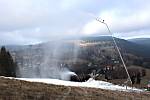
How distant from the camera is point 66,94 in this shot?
27.7 m

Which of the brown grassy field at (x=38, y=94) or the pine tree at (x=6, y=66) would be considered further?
the pine tree at (x=6, y=66)

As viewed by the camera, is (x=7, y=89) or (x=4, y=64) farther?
(x=4, y=64)

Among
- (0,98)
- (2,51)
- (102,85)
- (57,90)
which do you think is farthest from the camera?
(2,51)

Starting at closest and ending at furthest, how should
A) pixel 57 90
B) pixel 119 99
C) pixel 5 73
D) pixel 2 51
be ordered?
pixel 57 90
pixel 119 99
pixel 5 73
pixel 2 51

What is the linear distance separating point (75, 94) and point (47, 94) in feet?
10.0

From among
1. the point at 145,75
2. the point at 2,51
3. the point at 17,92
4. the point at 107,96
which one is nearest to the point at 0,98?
the point at 17,92

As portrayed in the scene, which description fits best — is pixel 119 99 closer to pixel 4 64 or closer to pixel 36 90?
pixel 36 90

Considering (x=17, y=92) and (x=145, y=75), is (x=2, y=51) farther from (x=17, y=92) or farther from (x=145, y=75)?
(x=145, y=75)

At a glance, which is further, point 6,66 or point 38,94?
point 6,66

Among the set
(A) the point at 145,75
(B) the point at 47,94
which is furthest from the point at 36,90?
(A) the point at 145,75

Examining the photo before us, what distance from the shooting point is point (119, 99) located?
3083 centimetres

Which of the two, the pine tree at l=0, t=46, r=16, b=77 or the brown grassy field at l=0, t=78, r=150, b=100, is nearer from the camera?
the brown grassy field at l=0, t=78, r=150, b=100

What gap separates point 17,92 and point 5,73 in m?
44.5

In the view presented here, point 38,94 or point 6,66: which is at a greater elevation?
point 6,66
